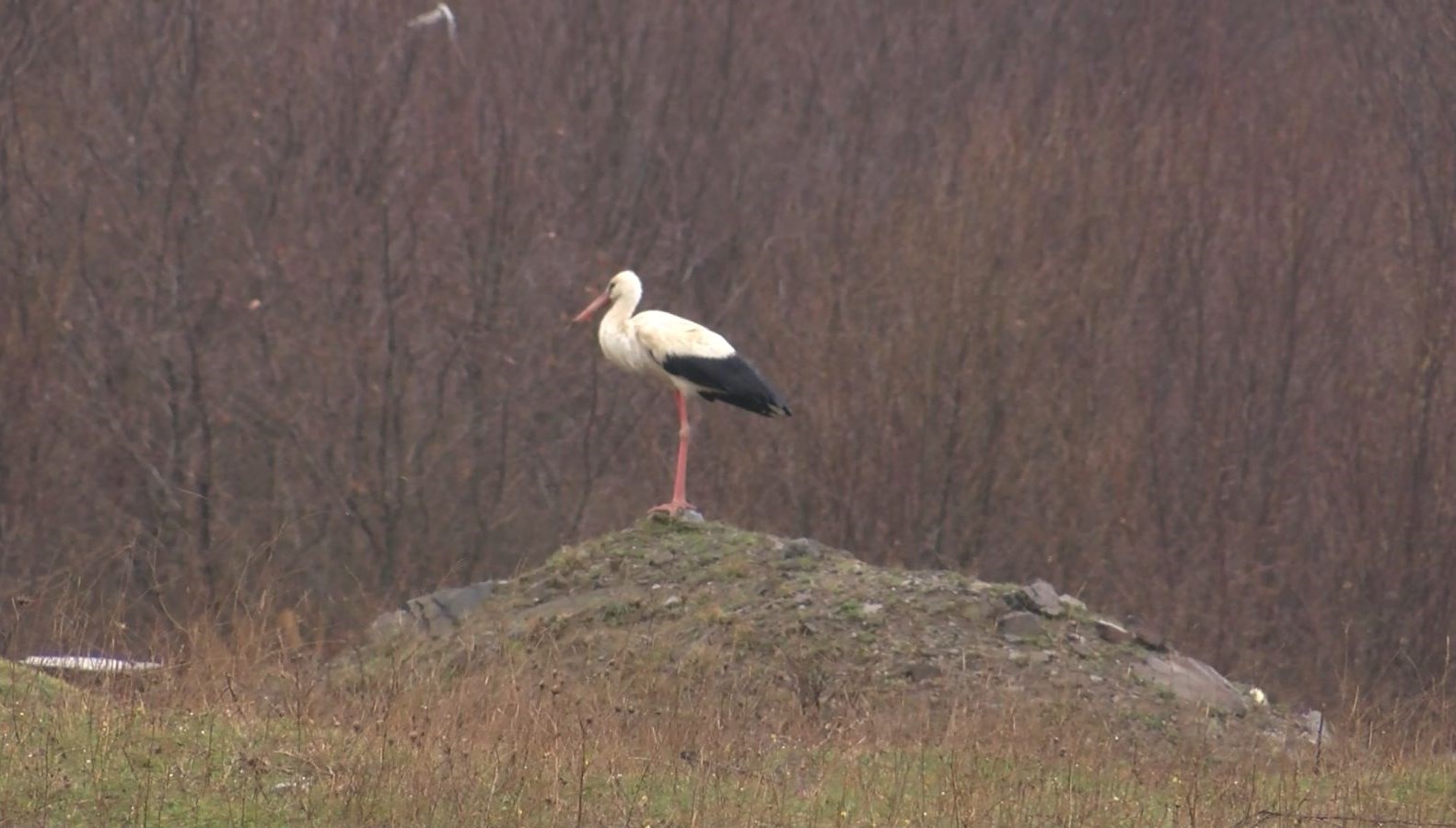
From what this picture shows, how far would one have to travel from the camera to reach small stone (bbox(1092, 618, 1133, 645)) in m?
12.6

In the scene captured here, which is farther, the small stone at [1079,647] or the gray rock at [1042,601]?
the gray rock at [1042,601]

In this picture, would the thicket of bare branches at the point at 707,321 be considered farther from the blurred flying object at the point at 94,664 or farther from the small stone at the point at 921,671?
the blurred flying object at the point at 94,664

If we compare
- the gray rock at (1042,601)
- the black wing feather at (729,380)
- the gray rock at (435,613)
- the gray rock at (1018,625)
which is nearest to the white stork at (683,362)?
the black wing feather at (729,380)

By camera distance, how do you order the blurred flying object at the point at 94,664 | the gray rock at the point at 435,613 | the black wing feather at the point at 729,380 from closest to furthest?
the blurred flying object at the point at 94,664, the gray rock at the point at 435,613, the black wing feather at the point at 729,380

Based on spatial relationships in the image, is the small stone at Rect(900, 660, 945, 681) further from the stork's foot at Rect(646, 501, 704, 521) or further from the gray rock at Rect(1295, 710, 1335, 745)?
the stork's foot at Rect(646, 501, 704, 521)

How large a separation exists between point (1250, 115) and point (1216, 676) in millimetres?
19096

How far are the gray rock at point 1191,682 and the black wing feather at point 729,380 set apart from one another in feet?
8.56

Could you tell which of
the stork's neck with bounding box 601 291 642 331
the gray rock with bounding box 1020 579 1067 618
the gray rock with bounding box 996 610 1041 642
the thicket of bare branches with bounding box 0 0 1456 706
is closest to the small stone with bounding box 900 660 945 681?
the gray rock with bounding box 996 610 1041 642

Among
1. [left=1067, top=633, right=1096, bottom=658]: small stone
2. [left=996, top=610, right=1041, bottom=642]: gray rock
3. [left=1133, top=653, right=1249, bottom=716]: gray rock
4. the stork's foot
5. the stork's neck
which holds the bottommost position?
[left=1133, top=653, right=1249, bottom=716]: gray rock

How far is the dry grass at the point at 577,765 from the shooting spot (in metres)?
7.25

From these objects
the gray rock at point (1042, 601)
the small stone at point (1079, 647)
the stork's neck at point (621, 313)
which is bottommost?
the small stone at point (1079, 647)

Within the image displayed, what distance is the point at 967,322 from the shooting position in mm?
24422

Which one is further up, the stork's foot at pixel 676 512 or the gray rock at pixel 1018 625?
the stork's foot at pixel 676 512

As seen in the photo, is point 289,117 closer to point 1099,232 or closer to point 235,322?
point 235,322
